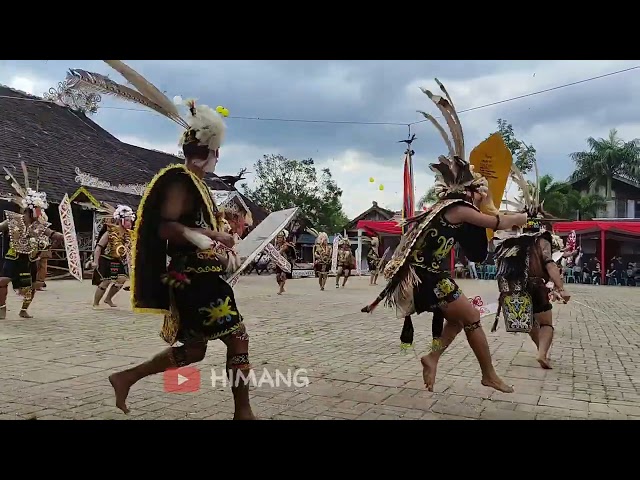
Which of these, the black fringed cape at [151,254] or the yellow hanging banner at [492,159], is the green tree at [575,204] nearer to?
the yellow hanging banner at [492,159]

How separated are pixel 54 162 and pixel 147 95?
343 inches

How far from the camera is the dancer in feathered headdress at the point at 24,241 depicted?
310 inches

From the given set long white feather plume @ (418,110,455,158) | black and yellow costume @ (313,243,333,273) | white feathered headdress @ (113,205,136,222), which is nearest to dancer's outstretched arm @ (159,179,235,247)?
long white feather plume @ (418,110,455,158)

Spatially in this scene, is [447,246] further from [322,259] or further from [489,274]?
[322,259]

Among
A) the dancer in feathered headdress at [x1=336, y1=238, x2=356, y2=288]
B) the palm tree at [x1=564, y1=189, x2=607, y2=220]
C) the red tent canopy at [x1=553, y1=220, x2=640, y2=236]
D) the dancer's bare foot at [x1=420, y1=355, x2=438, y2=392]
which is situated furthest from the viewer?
the palm tree at [x1=564, y1=189, x2=607, y2=220]

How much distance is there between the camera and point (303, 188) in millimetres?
4898

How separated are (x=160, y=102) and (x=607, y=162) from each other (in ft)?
73.5

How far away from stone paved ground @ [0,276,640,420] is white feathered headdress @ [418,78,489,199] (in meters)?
1.52

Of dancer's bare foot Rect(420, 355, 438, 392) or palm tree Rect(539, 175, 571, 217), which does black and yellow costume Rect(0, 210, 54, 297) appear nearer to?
dancer's bare foot Rect(420, 355, 438, 392)

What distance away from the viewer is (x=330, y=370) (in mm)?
5184

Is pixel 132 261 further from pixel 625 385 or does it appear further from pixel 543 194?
pixel 543 194

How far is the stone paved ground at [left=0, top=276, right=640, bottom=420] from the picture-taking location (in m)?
3.90

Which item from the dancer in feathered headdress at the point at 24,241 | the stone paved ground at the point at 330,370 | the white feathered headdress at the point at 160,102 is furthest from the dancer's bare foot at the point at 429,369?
the dancer in feathered headdress at the point at 24,241

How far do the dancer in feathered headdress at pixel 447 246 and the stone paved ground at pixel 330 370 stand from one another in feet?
2.00
